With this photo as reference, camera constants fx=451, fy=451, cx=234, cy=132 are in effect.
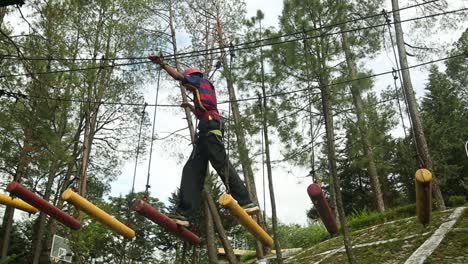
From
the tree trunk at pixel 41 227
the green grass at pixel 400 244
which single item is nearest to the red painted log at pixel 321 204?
the green grass at pixel 400 244

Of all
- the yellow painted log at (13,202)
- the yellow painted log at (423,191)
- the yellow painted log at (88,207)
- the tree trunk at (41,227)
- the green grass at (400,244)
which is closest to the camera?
the yellow painted log at (423,191)

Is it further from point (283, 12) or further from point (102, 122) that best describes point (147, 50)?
point (283, 12)

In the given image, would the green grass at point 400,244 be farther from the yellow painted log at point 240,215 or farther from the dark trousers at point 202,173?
the dark trousers at point 202,173

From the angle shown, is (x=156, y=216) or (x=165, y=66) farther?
(x=165, y=66)

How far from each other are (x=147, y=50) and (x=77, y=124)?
10.9 ft

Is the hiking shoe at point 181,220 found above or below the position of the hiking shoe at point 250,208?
below

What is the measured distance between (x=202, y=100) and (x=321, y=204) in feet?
5.58

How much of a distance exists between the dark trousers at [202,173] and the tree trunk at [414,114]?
456cm

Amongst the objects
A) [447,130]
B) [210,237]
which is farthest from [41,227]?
[447,130]

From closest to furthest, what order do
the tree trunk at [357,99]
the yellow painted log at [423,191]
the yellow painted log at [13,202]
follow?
1. the yellow painted log at [423,191]
2. the yellow painted log at [13,202]
3. the tree trunk at [357,99]

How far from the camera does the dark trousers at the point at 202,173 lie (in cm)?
451

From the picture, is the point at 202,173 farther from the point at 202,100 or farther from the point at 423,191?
the point at 423,191

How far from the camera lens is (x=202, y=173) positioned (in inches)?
187

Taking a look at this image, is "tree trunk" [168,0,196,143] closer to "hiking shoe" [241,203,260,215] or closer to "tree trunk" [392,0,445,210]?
"tree trunk" [392,0,445,210]
